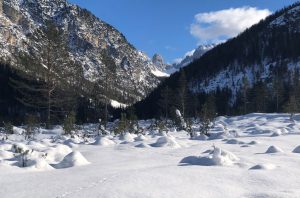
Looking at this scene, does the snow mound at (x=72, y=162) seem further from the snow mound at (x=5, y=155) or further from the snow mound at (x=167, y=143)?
the snow mound at (x=167, y=143)

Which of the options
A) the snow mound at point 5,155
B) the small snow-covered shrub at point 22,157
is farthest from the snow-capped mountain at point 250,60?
the small snow-covered shrub at point 22,157

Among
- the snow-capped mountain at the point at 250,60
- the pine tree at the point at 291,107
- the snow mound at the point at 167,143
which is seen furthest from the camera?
the snow-capped mountain at the point at 250,60

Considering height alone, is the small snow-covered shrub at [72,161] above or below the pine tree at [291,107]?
below

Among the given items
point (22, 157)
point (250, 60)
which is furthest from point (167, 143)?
point (250, 60)

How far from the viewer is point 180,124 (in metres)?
19.1

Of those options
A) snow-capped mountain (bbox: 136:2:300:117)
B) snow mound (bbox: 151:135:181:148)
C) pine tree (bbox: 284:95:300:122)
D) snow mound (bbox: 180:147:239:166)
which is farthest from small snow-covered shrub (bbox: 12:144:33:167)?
snow-capped mountain (bbox: 136:2:300:117)

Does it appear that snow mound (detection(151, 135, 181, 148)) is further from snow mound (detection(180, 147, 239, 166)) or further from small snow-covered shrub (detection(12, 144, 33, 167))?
small snow-covered shrub (detection(12, 144, 33, 167))

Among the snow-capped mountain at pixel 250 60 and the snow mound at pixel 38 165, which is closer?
the snow mound at pixel 38 165

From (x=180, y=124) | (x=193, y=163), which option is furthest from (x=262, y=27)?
(x=193, y=163)

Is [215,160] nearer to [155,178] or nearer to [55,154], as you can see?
[155,178]

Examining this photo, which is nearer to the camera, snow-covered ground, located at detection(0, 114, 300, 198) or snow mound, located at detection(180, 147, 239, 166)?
snow-covered ground, located at detection(0, 114, 300, 198)

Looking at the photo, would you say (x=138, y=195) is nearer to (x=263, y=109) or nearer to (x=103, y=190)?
(x=103, y=190)

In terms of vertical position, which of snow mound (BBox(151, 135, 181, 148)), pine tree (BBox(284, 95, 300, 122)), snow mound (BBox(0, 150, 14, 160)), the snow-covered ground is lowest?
the snow-covered ground

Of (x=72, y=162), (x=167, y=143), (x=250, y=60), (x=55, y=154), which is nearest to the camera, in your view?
(x=72, y=162)
